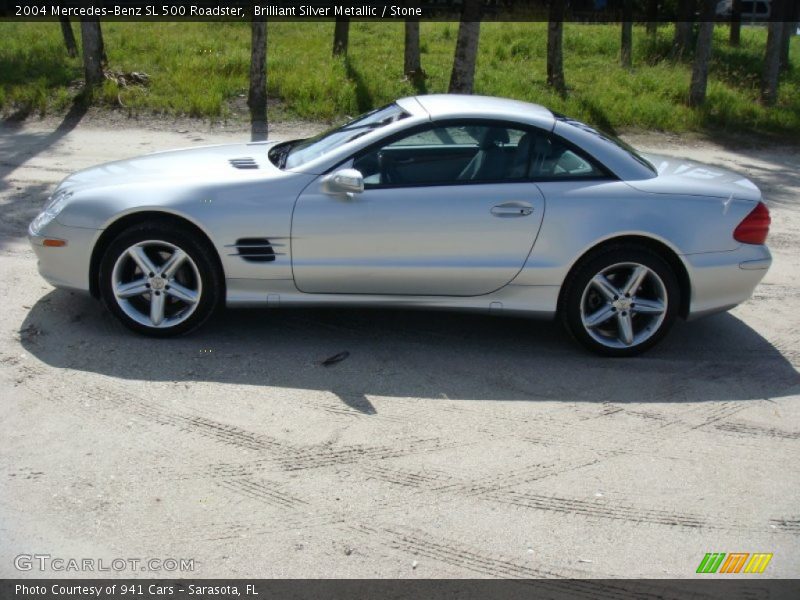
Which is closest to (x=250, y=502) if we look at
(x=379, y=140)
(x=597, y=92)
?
(x=379, y=140)

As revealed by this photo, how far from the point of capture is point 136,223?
5.99m

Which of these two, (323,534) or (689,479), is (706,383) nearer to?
(689,479)

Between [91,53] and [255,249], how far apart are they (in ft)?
33.1

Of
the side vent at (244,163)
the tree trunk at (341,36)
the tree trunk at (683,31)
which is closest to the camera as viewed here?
the side vent at (244,163)

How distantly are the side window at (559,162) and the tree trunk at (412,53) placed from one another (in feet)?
35.7

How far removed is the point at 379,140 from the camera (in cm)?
611

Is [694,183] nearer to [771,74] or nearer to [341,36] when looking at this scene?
[771,74]

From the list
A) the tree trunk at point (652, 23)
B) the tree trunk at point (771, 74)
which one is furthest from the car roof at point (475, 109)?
the tree trunk at point (652, 23)

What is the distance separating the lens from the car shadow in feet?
18.7

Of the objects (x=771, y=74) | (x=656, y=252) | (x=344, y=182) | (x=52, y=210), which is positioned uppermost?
(x=344, y=182)

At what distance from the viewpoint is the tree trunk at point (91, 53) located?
14609mm

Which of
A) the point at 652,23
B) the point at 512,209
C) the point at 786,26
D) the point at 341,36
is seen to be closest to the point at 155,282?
the point at 512,209

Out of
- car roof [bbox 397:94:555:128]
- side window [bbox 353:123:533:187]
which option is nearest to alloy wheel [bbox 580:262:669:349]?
side window [bbox 353:123:533:187]

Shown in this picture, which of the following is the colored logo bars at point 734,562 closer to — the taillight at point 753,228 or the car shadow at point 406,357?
the car shadow at point 406,357
